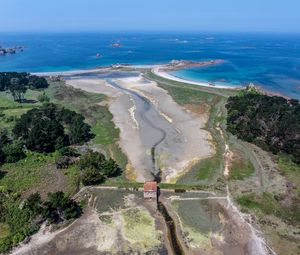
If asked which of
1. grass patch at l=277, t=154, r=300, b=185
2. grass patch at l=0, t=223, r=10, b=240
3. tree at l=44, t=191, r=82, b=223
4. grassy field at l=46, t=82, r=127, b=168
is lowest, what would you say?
grass patch at l=0, t=223, r=10, b=240

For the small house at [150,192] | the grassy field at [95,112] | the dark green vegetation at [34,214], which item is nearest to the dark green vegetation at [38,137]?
the grassy field at [95,112]

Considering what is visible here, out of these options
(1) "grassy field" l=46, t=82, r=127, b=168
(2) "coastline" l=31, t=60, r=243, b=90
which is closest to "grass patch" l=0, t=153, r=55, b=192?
(1) "grassy field" l=46, t=82, r=127, b=168

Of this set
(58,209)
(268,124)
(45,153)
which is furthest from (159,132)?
(58,209)

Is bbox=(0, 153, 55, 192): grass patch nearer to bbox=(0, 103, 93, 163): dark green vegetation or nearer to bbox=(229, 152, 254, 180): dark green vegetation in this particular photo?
bbox=(0, 103, 93, 163): dark green vegetation

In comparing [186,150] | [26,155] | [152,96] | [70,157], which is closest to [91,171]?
[70,157]

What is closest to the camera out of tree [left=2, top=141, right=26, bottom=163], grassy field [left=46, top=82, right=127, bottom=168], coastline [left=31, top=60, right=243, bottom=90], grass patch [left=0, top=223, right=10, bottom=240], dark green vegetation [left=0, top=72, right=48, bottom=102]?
grass patch [left=0, top=223, right=10, bottom=240]

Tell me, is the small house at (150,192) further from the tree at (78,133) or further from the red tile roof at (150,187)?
the tree at (78,133)
